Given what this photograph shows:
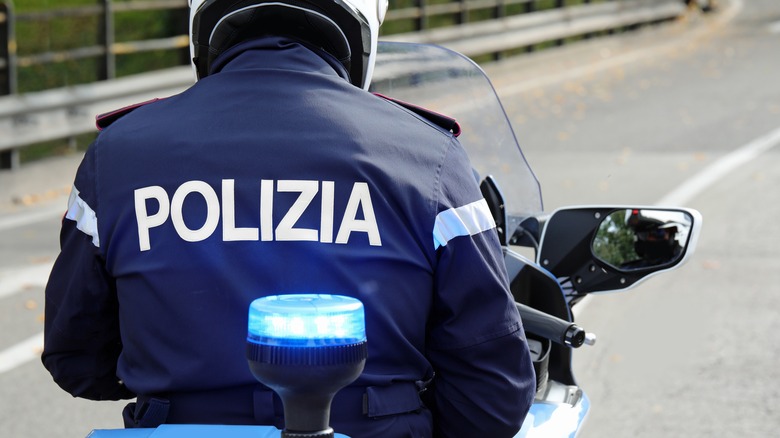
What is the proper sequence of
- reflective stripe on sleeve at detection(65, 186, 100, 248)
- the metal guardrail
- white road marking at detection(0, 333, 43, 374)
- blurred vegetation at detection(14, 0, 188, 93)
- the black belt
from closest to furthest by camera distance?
the black belt < reflective stripe on sleeve at detection(65, 186, 100, 248) < white road marking at detection(0, 333, 43, 374) < the metal guardrail < blurred vegetation at detection(14, 0, 188, 93)

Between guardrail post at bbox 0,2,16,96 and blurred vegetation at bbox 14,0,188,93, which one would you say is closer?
guardrail post at bbox 0,2,16,96

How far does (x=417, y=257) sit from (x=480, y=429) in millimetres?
344

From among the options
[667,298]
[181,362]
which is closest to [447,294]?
[181,362]

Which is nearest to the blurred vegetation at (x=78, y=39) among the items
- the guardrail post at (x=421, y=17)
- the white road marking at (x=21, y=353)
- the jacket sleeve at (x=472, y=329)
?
the guardrail post at (x=421, y=17)

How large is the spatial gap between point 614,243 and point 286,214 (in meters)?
0.90

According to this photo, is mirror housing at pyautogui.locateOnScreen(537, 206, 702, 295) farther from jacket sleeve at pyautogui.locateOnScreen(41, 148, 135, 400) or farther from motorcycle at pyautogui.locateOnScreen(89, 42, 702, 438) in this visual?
jacket sleeve at pyautogui.locateOnScreen(41, 148, 135, 400)

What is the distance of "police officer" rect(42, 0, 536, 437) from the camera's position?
2.09 metres

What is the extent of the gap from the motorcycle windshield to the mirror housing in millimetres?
156

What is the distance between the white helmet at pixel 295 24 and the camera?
2314 millimetres

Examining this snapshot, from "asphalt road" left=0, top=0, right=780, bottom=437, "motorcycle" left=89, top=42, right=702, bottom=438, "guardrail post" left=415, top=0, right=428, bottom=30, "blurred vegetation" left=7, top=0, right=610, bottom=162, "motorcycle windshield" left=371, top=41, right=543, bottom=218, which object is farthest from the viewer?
"guardrail post" left=415, top=0, right=428, bottom=30

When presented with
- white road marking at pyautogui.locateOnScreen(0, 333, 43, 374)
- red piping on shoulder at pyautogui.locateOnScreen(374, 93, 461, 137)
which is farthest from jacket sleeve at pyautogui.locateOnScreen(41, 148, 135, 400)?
white road marking at pyautogui.locateOnScreen(0, 333, 43, 374)

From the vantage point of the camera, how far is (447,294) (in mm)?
2143

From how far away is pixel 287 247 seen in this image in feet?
6.82

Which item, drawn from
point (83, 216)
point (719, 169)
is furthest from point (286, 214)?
point (719, 169)
